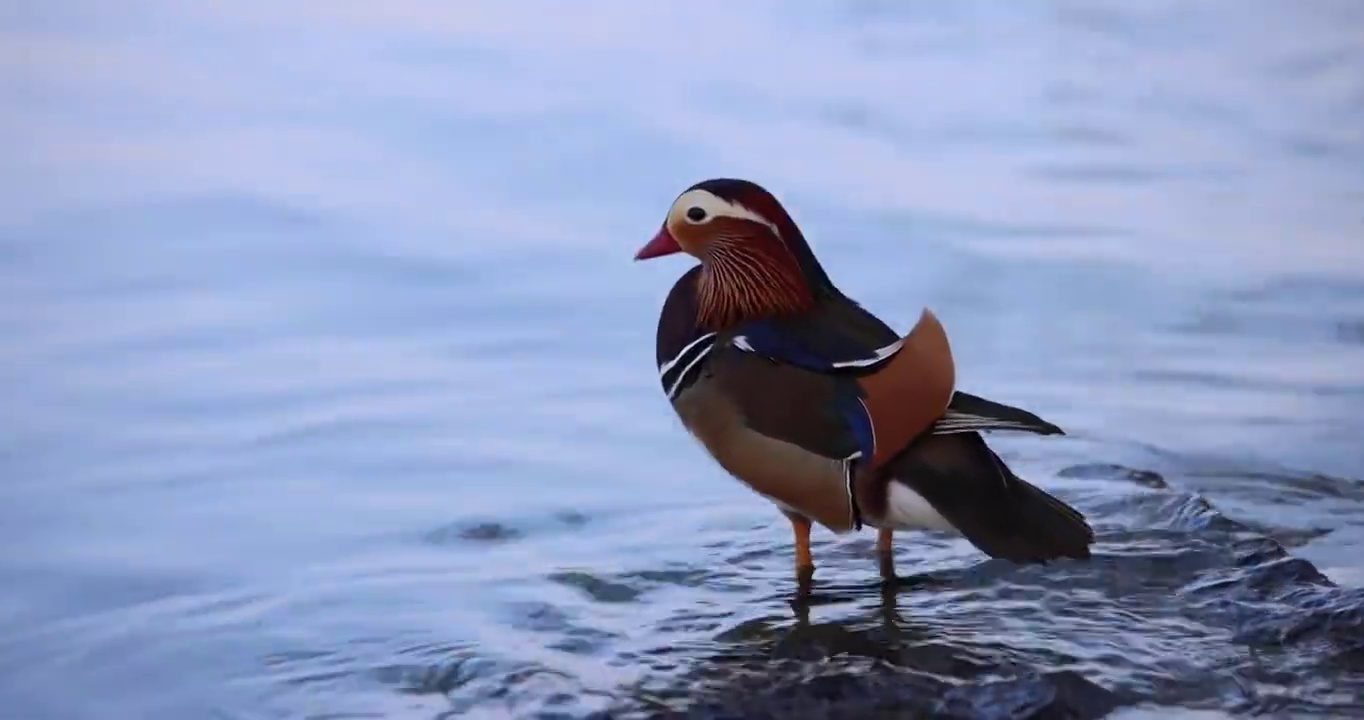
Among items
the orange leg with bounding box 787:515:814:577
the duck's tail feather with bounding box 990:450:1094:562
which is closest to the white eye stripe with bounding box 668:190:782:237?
the orange leg with bounding box 787:515:814:577

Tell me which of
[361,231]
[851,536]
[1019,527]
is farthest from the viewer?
[361,231]

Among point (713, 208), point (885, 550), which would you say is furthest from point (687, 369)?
point (885, 550)

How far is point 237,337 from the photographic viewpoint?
188 inches

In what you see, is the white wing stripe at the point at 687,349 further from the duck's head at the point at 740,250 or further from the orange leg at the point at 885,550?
the orange leg at the point at 885,550

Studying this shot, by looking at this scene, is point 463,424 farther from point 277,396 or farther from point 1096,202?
point 1096,202

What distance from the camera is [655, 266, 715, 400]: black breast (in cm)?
336

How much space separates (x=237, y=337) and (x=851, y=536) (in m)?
1.82

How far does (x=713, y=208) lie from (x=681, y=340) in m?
0.26

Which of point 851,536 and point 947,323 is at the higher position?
point 947,323

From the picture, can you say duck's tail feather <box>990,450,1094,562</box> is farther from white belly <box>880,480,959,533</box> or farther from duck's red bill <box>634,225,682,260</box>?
duck's red bill <box>634,225,682,260</box>

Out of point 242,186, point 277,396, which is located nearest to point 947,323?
point 277,396

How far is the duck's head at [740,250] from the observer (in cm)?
345

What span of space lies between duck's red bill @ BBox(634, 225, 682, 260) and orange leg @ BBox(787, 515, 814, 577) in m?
0.55

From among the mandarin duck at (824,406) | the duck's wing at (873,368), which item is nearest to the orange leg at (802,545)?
the mandarin duck at (824,406)
